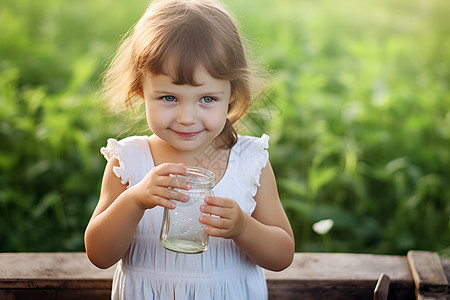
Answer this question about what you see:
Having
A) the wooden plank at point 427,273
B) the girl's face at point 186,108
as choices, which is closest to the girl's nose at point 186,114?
the girl's face at point 186,108

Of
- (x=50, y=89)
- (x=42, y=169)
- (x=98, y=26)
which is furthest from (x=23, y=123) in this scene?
(x=98, y=26)

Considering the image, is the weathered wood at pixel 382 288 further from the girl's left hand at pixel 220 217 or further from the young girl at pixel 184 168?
the girl's left hand at pixel 220 217

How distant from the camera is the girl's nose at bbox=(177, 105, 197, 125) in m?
1.45

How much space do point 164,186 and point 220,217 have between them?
0.54ft

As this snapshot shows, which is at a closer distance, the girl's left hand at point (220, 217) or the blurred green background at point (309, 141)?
the girl's left hand at point (220, 217)

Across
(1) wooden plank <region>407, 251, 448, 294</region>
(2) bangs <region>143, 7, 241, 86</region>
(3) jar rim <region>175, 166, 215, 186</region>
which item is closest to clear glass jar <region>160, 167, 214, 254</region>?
(3) jar rim <region>175, 166, 215, 186</region>

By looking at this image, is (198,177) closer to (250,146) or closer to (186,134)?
(186,134)

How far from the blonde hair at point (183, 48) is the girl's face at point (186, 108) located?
19mm

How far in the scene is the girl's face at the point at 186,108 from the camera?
145cm

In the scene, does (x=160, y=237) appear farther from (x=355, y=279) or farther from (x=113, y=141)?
(x=355, y=279)

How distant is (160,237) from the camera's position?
1.47 meters

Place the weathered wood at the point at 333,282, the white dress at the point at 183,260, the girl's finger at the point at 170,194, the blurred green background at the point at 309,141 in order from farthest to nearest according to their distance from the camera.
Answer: the blurred green background at the point at 309,141, the weathered wood at the point at 333,282, the white dress at the point at 183,260, the girl's finger at the point at 170,194

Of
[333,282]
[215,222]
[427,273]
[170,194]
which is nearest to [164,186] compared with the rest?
[170,194]

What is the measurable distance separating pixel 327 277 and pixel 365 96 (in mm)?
1866
